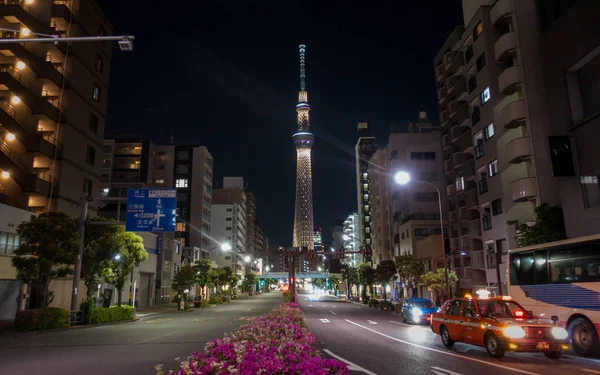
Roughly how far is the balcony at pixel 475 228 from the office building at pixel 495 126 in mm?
96

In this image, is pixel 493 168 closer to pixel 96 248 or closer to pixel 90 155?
pixel 96 248

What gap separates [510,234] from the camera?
34.1 m

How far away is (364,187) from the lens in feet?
399

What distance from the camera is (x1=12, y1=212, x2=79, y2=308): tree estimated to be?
24.9m

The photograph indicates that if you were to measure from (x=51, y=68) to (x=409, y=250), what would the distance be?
48341mm

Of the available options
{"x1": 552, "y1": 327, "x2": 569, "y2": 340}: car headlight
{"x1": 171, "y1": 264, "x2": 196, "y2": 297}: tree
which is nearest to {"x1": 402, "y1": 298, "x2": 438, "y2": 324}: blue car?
{"x1": 552, "y1": 327, "x2": 569, "y2": 340}: car headlight

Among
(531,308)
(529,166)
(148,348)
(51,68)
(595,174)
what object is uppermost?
(51,68)

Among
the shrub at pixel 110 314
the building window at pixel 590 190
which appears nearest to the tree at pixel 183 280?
the shrub at pixel 110 314

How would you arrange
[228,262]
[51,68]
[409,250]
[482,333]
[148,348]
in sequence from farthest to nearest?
1. [228,262]
2. [409,250]
3. [51,68]
4. [148,348]
5. [482,333]

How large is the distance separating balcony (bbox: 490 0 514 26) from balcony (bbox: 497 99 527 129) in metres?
7.26

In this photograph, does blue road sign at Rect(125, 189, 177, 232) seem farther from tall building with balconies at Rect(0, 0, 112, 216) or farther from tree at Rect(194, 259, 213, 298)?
tree at Rect(194, 259, 213, 298)

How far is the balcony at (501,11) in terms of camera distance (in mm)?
32844

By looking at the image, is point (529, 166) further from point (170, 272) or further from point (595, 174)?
point (170, 272)

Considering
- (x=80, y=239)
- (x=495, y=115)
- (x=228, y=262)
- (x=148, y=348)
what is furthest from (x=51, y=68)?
(x=228, y=262)
